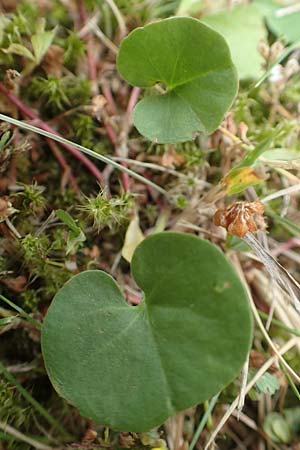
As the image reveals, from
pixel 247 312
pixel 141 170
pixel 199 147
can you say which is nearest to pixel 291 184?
pixel 199 147

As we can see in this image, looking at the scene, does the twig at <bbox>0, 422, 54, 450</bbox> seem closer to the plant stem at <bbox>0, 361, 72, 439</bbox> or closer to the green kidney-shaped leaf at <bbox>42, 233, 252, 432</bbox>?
the plant stem at <bbox>0, 361, 72, 439</bbox>

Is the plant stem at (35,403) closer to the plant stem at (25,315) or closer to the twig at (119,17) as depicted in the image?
the plant stem at (25,315)

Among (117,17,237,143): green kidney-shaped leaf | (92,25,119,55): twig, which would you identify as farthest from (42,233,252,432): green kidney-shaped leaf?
(92,25,119,55): twig

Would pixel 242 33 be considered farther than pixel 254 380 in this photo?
Yes

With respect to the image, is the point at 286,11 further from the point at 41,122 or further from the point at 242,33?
the point at 41,122

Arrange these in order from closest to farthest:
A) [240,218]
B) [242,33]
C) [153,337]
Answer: [153,337]
[240,218]
[242,33]

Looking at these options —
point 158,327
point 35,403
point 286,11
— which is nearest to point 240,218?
point 158,327

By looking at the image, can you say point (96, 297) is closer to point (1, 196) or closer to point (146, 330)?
point (146, 330)
